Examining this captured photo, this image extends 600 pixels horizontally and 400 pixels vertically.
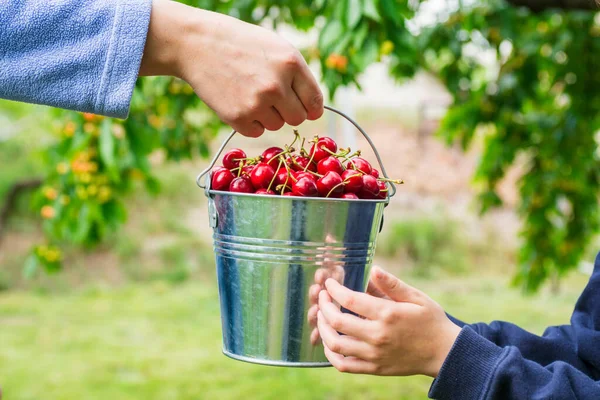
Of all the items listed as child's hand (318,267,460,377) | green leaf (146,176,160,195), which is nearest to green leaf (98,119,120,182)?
green leaf (146,176,160,195)

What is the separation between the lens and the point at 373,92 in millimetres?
7000

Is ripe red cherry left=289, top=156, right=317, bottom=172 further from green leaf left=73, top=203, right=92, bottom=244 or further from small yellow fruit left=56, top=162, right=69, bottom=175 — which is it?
small yellow fruit left=56, top=162, right=69, bottom=175

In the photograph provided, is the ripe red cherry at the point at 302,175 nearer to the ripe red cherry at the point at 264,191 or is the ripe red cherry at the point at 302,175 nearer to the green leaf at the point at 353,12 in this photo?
the ripe red cherry at the point at 264,191

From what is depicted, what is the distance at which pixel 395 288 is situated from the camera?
2.74 feet

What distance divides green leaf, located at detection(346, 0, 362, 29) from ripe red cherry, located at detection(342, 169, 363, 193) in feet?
2.35

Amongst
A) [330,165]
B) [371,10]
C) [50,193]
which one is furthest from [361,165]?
[50,193]

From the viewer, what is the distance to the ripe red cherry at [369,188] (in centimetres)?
91

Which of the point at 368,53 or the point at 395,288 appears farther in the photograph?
the point at 368,53

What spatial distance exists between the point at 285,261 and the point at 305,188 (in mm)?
96

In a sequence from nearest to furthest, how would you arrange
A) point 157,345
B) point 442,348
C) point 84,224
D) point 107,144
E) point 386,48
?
point 442,348
point 386,48
point 107,144
point 84,224
point 157,345

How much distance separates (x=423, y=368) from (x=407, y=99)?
6540mm

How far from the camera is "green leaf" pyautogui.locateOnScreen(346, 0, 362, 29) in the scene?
1529 millimetres

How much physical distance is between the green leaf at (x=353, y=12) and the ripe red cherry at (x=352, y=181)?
717mm

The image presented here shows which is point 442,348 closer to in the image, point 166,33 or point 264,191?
point 264,191
